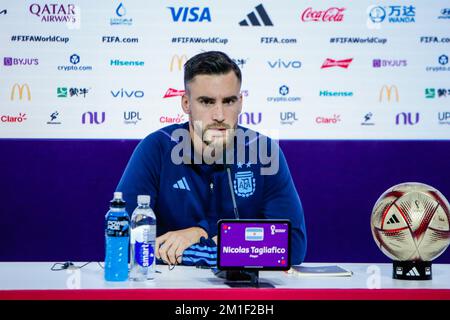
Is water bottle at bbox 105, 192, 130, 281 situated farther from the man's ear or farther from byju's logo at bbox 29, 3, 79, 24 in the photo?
byju's logo at bbox 29, 3, 79, 24

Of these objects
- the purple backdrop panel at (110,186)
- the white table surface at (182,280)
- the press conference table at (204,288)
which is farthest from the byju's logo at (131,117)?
the press conference table at (204,288)

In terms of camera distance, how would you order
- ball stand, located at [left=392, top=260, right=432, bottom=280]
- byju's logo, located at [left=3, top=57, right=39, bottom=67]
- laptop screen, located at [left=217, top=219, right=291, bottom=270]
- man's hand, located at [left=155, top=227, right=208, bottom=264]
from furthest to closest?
byju's logo, located at [left=3, top=57, right=39, bottom=67] < man's hand, located at [left=155, top=227, right=208, bottom=264] < ball stand, located at [left=392, top=260, right=432, bottom=280] < laptop screen, located at [left=217, top=219, right=291, bottom=270]

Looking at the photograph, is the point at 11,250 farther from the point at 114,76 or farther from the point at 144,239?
the point at 144,239

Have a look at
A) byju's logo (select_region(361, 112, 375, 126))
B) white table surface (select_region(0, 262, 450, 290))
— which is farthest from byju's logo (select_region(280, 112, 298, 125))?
white table surface (select_region(0, 262, 450, 290))

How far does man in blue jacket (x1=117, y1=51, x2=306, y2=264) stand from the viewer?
344cm

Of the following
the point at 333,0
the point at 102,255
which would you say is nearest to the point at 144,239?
the point at 102,255

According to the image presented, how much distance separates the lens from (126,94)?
4086 mm

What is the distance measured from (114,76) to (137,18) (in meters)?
0.38

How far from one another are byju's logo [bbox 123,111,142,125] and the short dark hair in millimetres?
393

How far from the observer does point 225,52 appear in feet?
13.4

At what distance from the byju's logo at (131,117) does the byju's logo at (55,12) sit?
64 cm

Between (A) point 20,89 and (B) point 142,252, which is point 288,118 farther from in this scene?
(B) point 142,252

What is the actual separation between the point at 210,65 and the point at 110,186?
1.03 metres

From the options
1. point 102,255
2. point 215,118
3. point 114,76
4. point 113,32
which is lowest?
point 102,255
